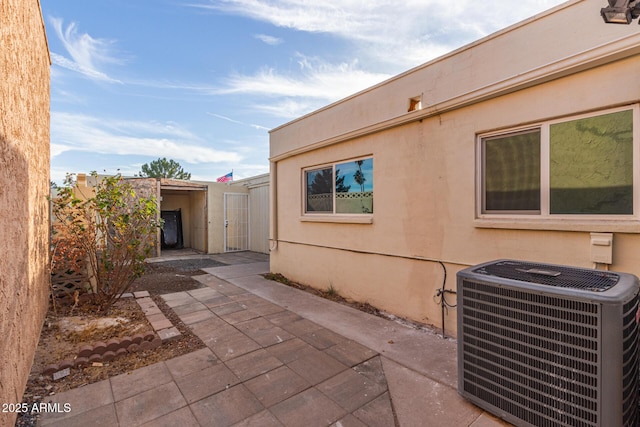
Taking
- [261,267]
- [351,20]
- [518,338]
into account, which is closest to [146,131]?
[261,267]

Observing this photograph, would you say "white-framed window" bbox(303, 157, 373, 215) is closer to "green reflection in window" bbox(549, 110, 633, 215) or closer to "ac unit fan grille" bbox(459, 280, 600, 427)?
"green reflection in window" bbox(549, 110, 633, 215)

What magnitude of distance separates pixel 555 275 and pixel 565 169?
5.18 feet

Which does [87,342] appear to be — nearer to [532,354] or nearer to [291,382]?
[291,382]

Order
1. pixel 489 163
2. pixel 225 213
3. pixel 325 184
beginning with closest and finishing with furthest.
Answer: pixel 489 163 < pixel 325 184 < pixel 225 213

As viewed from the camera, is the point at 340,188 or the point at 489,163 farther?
the point at 340,188

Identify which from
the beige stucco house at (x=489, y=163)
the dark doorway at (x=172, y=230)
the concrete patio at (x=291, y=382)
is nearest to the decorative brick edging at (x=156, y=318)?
the concrete patio at (x=291, y=382)

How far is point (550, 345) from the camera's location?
5.89 feet

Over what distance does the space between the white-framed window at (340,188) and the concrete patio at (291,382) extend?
2083 millimetres

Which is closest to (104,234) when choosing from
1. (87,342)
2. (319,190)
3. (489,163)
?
(87,342)

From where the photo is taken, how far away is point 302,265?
255 inches

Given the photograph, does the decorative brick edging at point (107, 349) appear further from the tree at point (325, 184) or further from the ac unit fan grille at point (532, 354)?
the tree at point (325, 184)

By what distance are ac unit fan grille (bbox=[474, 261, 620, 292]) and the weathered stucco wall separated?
351 centimetres

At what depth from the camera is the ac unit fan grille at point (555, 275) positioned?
5.98 feet

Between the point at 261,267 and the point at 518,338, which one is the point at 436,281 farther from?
the point at 261,267
